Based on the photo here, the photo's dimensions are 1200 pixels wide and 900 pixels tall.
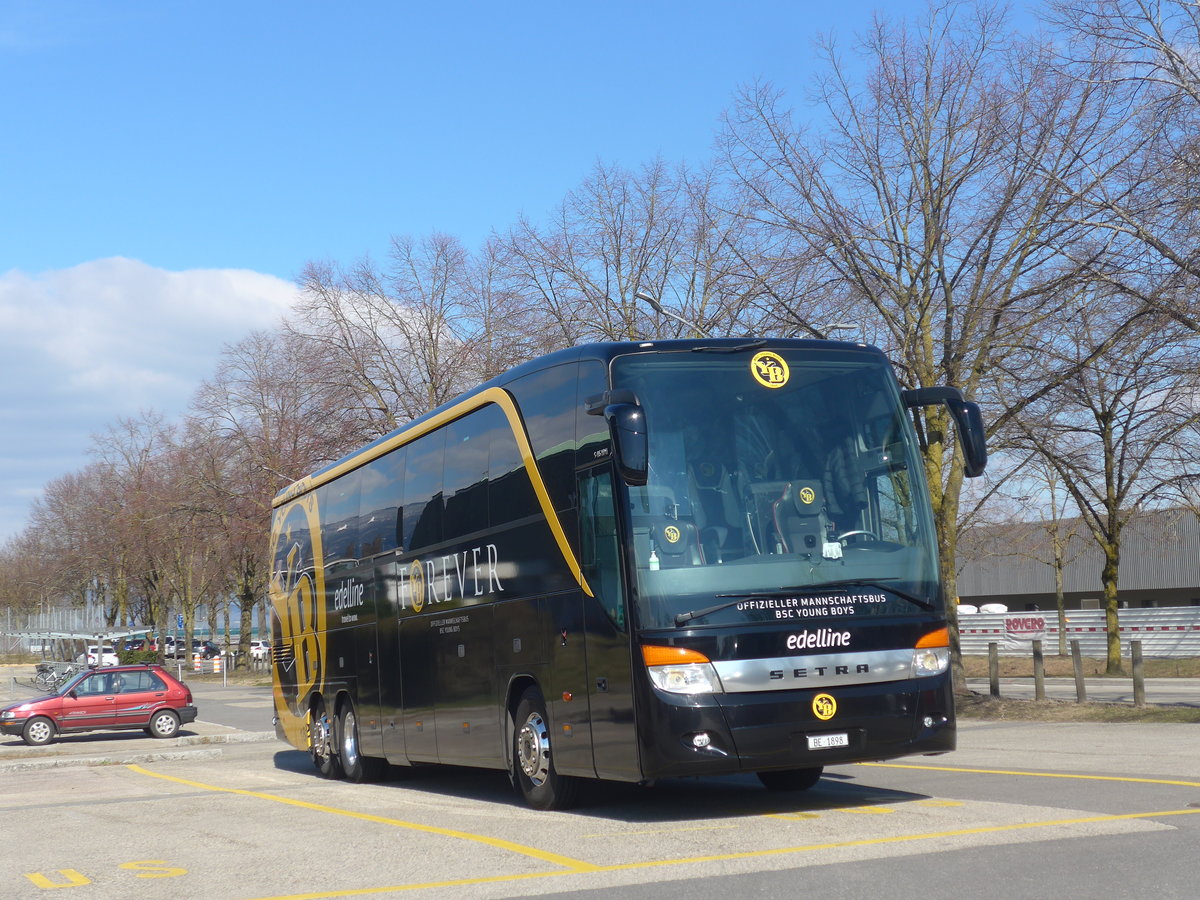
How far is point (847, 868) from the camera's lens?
781 centimetres

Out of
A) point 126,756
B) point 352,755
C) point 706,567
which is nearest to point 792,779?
point 706,567

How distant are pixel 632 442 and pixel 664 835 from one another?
2.77 m

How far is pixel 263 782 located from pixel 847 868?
10.9 meters

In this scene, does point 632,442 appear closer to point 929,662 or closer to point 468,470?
point 929,662

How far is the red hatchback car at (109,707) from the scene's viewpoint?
29.1 m

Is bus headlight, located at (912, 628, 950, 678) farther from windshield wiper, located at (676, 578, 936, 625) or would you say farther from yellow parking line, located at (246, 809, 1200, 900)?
yellow parking line, located at (246, 809, 1200, 900)

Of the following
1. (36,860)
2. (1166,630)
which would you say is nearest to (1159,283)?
(36,860)

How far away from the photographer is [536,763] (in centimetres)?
1164

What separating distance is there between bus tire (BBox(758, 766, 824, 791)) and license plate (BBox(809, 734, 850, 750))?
7.99 feet

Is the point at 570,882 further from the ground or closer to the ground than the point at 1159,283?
closer to the ground

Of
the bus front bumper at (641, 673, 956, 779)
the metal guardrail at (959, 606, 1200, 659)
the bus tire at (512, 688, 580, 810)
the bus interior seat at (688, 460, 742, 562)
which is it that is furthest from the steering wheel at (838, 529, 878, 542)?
the metal guardrail at (959, 606, 1200, 659)

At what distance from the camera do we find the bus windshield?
9875 millimetres

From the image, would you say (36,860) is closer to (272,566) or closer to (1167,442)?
(272,566)

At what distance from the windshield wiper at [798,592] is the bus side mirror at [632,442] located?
103 cm
